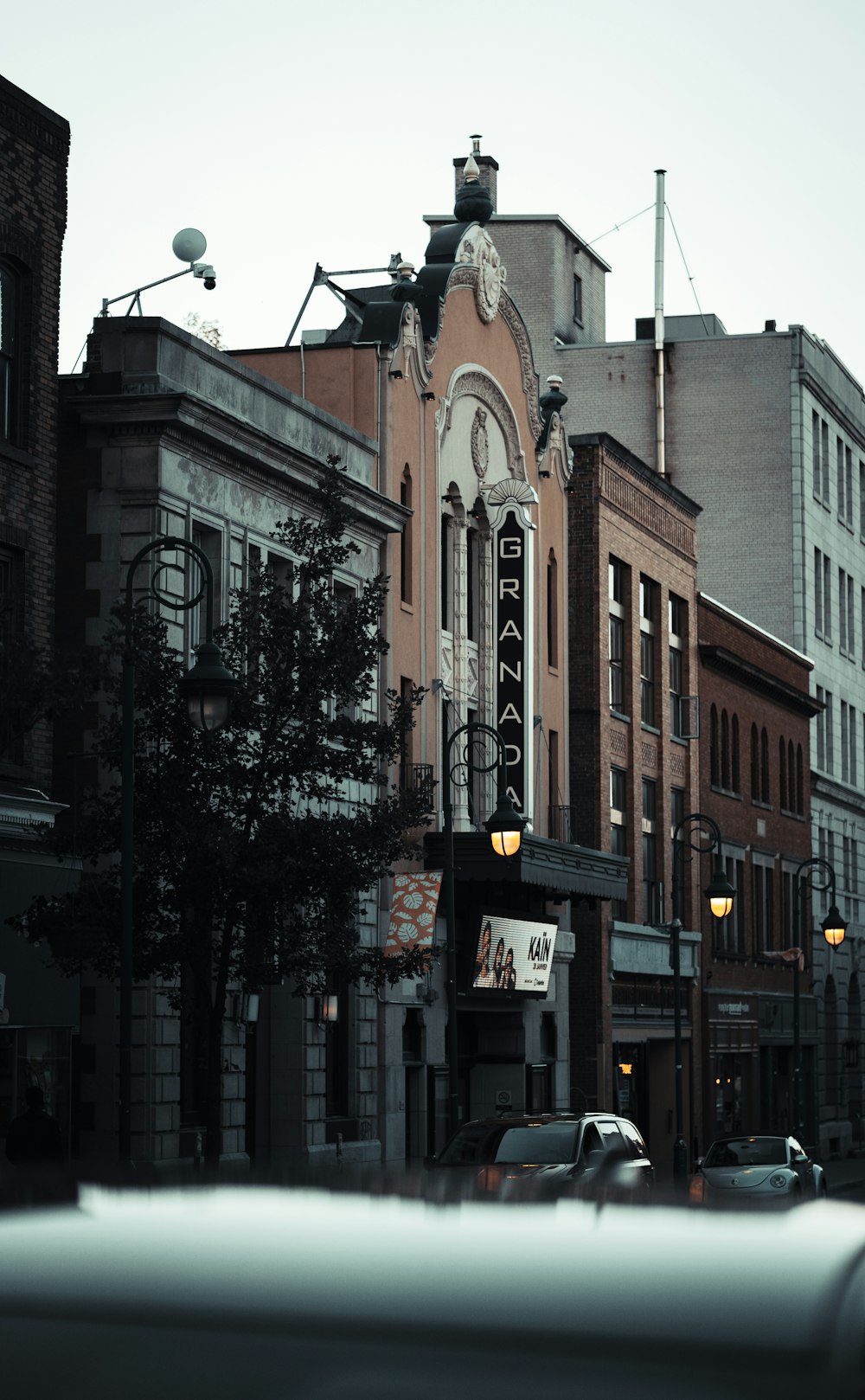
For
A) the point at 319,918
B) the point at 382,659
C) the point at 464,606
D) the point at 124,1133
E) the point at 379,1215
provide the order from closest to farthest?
the point at 379,1215 → the point at 124,1133 → the point at 319,918 → the point at 382,659 → the point at 464,606

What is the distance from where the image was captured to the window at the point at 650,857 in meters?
50.3

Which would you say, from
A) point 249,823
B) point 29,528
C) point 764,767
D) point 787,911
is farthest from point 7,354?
point 787,911

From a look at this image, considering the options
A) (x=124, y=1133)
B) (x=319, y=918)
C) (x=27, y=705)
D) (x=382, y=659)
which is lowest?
(x=124, y=1133)

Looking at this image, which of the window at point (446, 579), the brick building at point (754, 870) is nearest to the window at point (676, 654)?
the brick building at point (754, 870)

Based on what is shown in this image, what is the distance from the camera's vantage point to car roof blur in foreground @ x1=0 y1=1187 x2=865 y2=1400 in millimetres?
3334

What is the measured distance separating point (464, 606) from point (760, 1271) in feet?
117

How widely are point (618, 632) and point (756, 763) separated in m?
13.2

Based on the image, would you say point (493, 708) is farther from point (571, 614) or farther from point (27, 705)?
point (27, 705)

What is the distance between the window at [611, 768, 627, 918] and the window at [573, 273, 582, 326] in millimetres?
23617

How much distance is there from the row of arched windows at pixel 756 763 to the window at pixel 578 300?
14803 millimetres

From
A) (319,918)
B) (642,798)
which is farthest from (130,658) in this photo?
(642,798)

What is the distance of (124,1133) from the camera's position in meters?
18.7

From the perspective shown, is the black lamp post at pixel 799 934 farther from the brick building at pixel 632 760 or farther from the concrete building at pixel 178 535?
the concrete building at pixel 178 535

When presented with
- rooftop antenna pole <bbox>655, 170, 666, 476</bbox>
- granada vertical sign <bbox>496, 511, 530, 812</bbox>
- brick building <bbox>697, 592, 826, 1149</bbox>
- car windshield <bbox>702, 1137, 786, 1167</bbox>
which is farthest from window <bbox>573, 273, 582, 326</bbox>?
car windshield <bbox>702, 1137, 786, 1167</bbox>
